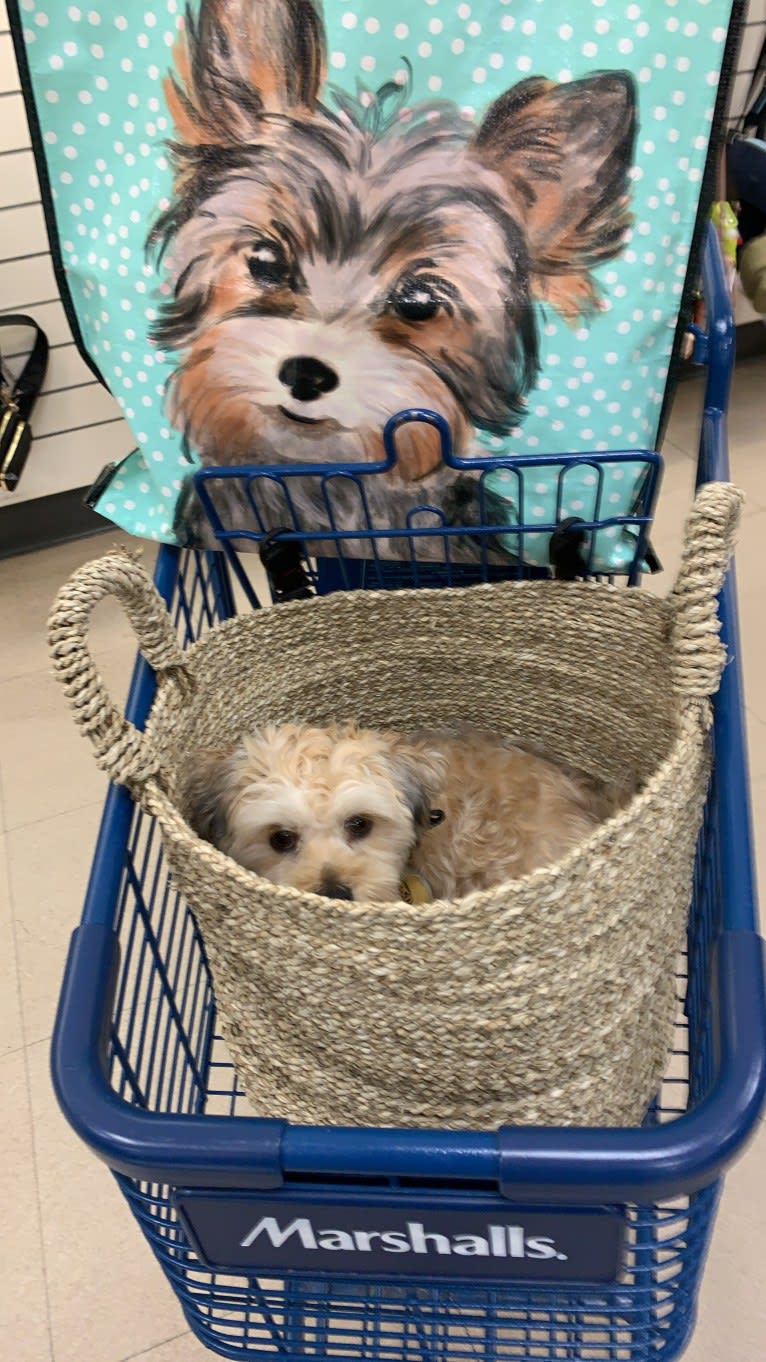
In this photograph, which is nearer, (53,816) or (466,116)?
(466,116)

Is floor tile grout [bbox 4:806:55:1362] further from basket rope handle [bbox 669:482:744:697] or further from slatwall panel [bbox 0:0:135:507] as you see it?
basket rope handle [bbox 669:482:744:697]

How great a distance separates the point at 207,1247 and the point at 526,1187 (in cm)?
23

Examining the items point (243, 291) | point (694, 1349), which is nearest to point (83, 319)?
point (243, 291)

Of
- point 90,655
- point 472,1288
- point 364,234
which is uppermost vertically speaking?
point 364,234

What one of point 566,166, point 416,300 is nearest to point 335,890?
point 416,300

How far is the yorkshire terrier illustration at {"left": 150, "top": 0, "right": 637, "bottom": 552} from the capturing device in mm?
749

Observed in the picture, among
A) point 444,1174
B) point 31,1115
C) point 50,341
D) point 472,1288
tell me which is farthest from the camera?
point 50,341

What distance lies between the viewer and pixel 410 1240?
601mm

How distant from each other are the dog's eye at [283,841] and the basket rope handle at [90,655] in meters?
0.30

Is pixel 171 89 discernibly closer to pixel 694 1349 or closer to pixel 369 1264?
pixel 369 1264

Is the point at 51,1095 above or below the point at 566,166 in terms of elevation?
below

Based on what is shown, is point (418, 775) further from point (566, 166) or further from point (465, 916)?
point (566, 166)

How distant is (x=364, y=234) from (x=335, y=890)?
0.57 meters

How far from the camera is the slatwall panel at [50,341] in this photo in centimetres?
187
